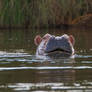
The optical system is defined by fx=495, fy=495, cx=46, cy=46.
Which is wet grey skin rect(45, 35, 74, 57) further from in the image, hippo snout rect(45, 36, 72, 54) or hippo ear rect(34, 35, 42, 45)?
hippo ear rect(34, 35, 42, 45)

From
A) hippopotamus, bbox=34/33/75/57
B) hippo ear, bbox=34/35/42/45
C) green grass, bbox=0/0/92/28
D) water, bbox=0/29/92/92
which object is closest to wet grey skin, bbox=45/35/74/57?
hippopotamus, bbox=34/33/75/57

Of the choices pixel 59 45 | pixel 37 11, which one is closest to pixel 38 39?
pixel 59 45

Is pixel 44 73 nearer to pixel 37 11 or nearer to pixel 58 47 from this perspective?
pixel 58 47

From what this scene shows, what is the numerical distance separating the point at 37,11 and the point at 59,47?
11.2 metres

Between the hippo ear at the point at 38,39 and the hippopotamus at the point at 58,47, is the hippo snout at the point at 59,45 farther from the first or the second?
the hippo ear at the point at 38,39

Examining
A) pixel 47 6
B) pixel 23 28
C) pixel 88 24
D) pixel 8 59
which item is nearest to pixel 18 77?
pixel 8 59

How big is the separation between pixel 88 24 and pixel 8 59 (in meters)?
14.1

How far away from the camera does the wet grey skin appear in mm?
9969

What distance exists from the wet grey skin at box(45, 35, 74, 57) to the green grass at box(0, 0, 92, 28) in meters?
10.2

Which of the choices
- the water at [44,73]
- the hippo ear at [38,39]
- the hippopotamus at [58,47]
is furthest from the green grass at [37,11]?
the hippopotamus at [58,47]

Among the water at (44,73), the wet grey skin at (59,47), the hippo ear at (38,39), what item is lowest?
the water at (44,73)

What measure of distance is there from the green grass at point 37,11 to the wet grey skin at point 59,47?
10.2m

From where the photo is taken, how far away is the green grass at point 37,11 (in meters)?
20.5

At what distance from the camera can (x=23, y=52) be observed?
11.3 m
